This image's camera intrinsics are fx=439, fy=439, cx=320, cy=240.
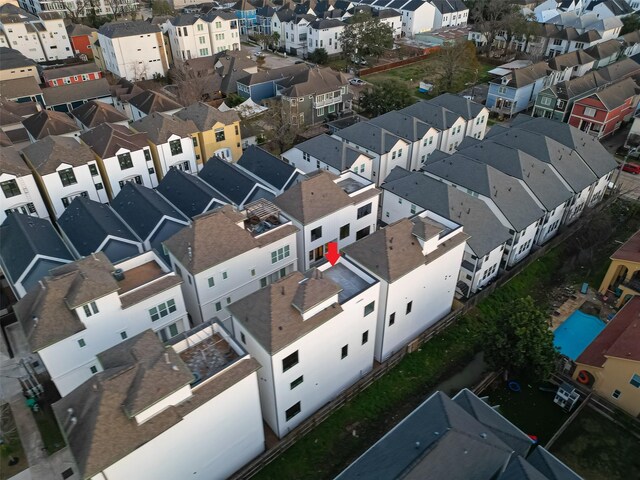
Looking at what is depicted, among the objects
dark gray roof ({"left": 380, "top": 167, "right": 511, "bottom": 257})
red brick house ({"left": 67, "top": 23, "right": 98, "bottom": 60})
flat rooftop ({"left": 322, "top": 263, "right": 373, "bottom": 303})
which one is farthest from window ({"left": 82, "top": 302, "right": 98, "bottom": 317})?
red brick house ({"left": 67, "top": 23, "right": 98, "bottom": 60})

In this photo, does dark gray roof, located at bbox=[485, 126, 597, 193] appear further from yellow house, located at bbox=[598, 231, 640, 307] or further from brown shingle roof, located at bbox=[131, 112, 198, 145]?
brown shingle roof, located at bbox=[131, 112, 198, 145]

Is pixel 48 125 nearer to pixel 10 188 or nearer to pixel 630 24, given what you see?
pixel 10 188

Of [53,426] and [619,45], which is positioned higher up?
[619,45]

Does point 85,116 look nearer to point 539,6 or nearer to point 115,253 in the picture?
point 115,253

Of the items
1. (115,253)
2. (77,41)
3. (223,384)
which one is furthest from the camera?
(77,41)

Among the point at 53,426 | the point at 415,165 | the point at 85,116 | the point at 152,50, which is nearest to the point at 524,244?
the point at 415,165

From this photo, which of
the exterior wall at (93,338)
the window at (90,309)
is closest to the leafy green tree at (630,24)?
the exterior wall at (93,338)

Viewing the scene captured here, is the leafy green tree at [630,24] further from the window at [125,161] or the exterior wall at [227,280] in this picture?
the window at [125,161]
